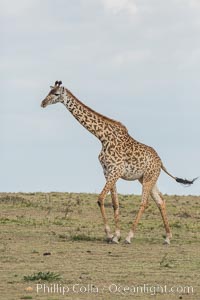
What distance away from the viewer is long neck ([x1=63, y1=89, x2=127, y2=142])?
20.1 metres

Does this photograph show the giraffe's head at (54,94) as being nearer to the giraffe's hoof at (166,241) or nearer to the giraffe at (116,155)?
the giraffe at (116,155)

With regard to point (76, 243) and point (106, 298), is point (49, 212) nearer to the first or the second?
point (76, 243)

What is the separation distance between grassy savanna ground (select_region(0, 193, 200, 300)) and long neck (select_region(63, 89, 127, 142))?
2.27 m

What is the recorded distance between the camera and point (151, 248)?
1859 cm

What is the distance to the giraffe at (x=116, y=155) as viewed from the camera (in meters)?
19.6

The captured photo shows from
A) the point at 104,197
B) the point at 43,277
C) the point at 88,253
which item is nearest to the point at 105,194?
the point at 104,197

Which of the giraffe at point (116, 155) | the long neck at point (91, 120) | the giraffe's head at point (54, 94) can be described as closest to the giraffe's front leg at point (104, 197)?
the giraffe at point (116, 155)

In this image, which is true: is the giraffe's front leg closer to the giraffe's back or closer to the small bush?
the giraffe's back

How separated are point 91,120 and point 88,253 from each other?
401 centimetres

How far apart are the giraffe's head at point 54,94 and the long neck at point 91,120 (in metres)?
0.18

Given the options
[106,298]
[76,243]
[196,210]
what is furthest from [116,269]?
[196,210]

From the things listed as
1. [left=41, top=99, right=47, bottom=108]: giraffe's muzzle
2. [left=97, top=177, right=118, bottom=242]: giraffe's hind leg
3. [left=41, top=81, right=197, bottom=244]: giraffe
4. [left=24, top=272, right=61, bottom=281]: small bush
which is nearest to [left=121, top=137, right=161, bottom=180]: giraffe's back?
[left=41, top=81, right=197, bottom=244]: giraffe

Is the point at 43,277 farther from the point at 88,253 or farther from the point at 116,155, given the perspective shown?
the point at 116,155

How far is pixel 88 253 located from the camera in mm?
17344
